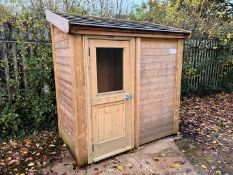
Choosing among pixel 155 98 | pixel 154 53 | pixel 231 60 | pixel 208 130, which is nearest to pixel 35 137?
pixel 155 98

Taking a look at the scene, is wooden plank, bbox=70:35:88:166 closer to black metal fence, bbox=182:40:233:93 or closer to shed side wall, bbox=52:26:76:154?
shed side wall, bbox=52:26:76:154

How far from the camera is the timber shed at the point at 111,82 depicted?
2605 mm

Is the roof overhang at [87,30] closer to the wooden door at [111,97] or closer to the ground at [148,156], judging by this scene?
the wooden door at [111,97]

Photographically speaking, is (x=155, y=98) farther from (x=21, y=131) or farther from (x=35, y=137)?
(x=21, y=131)

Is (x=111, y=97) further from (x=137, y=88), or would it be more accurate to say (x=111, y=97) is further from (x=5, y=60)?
(x=5, y=60)

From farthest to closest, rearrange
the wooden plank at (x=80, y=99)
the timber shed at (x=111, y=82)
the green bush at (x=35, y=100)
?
the green bush at (x=35, y=100)
the timber shed at (x=111, y=82)
the wooden plank at (x=80, y=99)

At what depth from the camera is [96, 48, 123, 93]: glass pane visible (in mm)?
2865

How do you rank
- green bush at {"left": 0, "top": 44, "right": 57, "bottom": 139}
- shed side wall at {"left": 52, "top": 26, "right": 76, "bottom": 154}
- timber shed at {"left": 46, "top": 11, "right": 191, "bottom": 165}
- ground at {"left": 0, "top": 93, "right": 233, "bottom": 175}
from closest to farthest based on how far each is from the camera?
1. timber shed at {"left": 46, "top": 11, "right": 191, "bottom": 165}
2. shed side wall at {"left": 52, "top": 26, "right": 76, "bottom": 154}
3. ground at {"left": 0, "top": 93, "right": 233, "bottom": 175}
4. green bush at {"left": 0, "top": 44, "right": 57, "bottom": 139}

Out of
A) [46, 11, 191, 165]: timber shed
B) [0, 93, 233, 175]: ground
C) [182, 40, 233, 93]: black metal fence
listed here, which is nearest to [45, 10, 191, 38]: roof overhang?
[46, 11, 191, 165]: timber shed

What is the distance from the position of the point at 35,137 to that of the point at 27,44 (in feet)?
6.12

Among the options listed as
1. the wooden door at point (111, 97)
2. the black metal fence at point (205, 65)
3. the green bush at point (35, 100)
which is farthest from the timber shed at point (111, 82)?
the black metal fence at point (205, 65)

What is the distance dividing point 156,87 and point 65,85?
1626 millimetres

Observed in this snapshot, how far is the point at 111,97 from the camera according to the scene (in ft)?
9.71

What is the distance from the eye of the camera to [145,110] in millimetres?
3436
